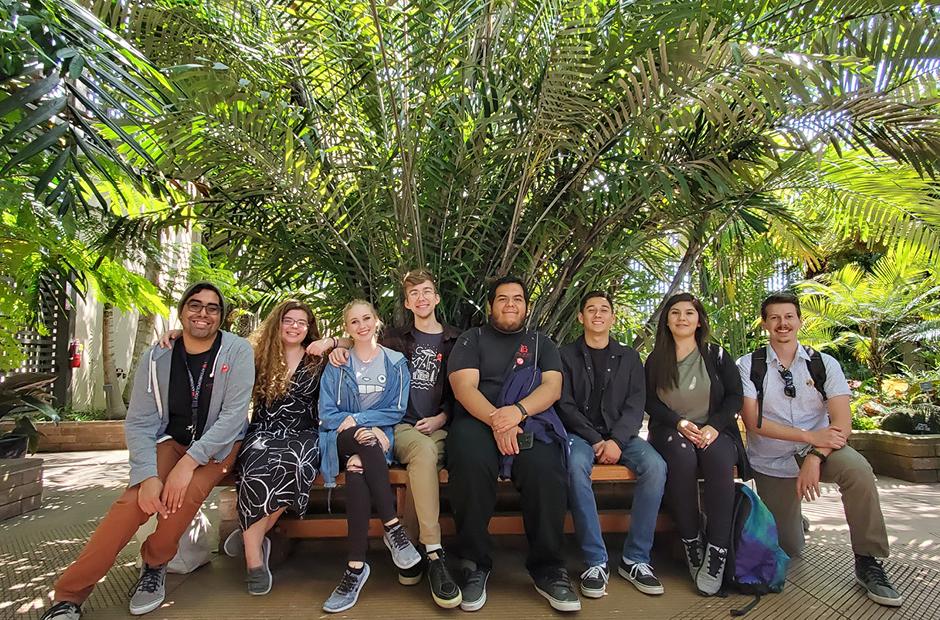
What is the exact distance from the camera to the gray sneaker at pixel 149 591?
2682mm

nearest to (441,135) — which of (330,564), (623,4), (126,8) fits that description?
(623,4)

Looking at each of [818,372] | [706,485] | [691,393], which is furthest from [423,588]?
[818,372]

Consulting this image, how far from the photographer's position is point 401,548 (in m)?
2.93

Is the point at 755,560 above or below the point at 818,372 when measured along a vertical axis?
below

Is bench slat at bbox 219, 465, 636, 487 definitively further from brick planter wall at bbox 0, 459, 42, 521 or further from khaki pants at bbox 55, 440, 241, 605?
brick planter wall at bbox 0, 459, 42, 521

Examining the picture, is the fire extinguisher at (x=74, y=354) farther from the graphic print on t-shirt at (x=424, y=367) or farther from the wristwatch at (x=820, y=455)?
the wristwatch at (x=820, y=455)

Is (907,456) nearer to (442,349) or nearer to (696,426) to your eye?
(696,426)

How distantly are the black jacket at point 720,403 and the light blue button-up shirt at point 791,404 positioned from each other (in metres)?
0.13

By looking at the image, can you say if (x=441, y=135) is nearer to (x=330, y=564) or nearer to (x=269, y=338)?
(x=269, y=338)

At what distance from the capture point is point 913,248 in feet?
12.4

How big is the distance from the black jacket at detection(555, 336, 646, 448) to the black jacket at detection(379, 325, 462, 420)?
62cm

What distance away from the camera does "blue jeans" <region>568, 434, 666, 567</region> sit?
9.55 feet

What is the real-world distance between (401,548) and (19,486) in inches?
137

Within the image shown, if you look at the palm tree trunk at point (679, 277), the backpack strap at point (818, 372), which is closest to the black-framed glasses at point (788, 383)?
the backpack strap at point (818, 372)
